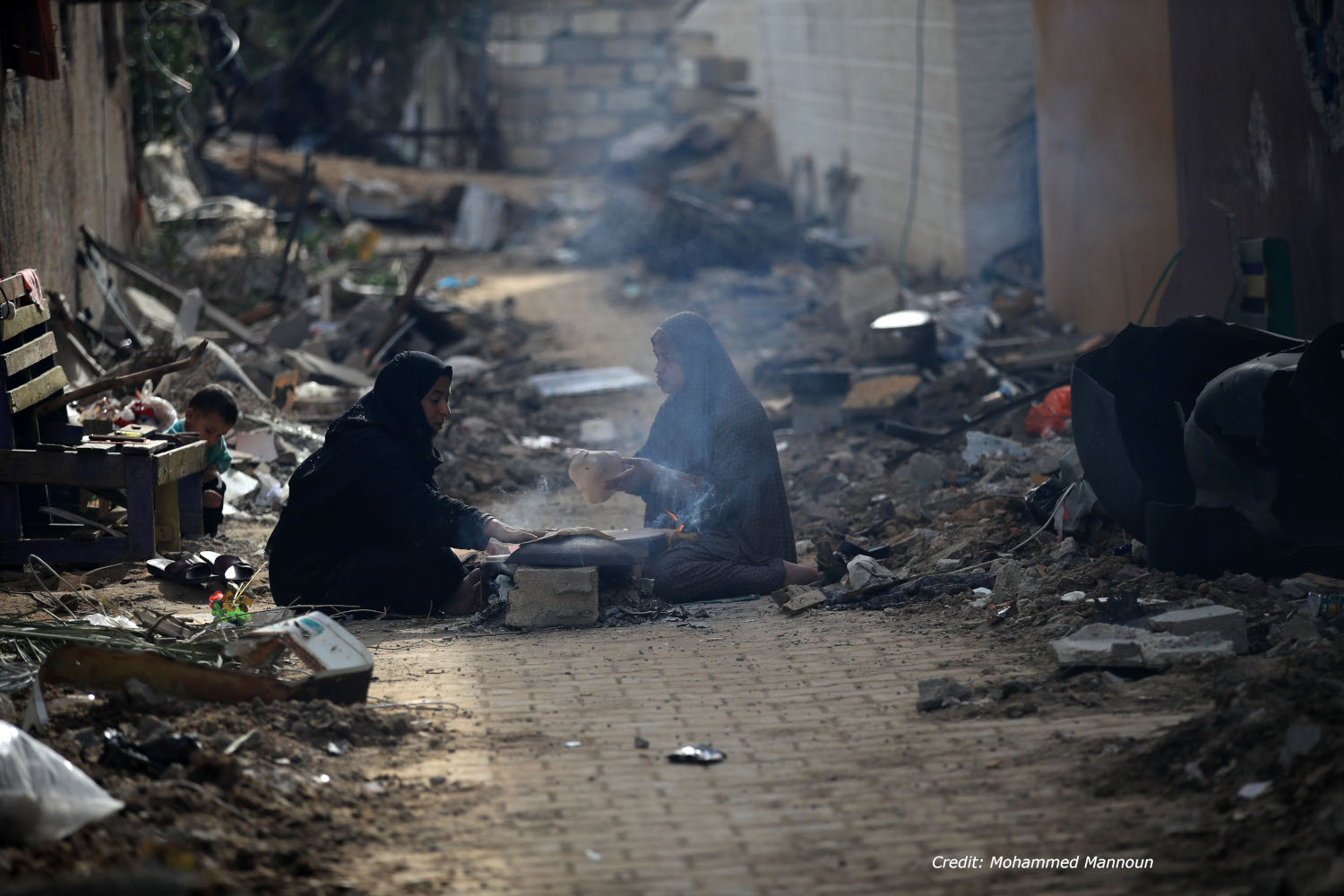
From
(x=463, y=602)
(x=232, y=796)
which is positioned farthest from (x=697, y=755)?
(x=463, y=602)

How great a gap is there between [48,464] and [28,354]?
555 mm

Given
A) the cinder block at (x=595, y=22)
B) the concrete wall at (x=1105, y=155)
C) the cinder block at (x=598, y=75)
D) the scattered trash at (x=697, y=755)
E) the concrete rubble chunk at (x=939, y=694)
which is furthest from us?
the cinder block at (x=598, y=75)

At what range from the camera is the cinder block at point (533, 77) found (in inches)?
906

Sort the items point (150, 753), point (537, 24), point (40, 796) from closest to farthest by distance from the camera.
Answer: point (40, 796), point (150, 753), point (537, 24)

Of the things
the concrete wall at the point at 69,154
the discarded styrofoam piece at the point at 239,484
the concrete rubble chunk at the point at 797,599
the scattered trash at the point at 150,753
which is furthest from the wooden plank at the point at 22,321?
the concrete rubble chunk at the point at 797,599

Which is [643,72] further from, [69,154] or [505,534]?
[505,534]

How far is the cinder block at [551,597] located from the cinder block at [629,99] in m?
18.7

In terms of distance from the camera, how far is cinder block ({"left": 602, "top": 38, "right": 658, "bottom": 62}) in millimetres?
22844

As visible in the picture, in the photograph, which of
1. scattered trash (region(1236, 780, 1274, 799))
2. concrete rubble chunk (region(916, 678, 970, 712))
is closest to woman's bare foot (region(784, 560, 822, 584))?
concrete rubble chunk (region(916, 678, 970, 712))

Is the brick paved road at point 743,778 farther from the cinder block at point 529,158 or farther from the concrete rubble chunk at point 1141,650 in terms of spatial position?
the cinder block at point 529,158

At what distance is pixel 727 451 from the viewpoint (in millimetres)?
6230

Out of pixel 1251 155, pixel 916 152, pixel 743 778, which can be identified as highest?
pixel 916 152

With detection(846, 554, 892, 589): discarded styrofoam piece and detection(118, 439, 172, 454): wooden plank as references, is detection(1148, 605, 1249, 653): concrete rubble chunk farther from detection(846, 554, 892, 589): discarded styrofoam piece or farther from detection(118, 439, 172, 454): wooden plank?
detection(118, 439, 172, 454): wooden plank

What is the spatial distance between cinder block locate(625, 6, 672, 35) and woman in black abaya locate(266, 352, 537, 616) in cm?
1822
